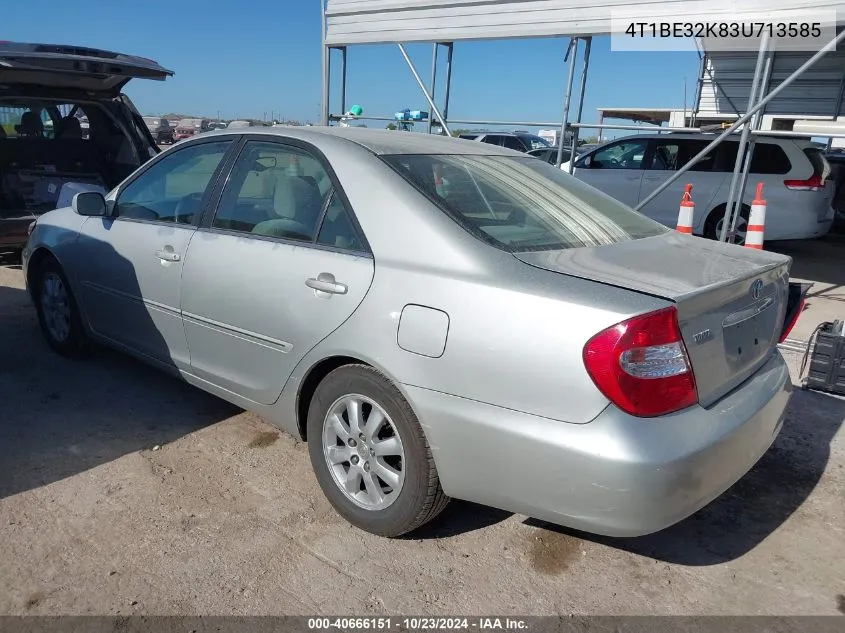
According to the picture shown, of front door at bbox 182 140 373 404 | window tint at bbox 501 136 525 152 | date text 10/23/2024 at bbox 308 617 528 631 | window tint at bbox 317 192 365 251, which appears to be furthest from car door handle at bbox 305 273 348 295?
window tint at bbox 501 136 525 152

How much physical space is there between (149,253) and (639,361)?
8.69 feet

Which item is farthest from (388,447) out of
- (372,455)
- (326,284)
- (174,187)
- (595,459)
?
(174,187)

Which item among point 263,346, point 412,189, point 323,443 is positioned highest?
point 412,189

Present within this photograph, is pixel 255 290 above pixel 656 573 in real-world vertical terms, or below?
above

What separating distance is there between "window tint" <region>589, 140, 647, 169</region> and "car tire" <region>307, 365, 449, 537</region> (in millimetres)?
9114

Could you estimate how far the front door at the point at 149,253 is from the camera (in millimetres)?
3506

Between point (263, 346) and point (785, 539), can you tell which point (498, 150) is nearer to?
point (263, 346)

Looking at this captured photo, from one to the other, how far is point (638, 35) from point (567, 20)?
0.72m

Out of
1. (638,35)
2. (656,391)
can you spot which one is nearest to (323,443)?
(656,391)

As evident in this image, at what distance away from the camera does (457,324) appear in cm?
232

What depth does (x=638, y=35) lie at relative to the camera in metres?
6.55

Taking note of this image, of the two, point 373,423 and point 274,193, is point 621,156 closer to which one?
point 274,193

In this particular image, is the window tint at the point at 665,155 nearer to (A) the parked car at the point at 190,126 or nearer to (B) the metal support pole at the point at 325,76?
(B) the metal support pole at the point at 325,76

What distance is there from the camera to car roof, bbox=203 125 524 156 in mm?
3055
